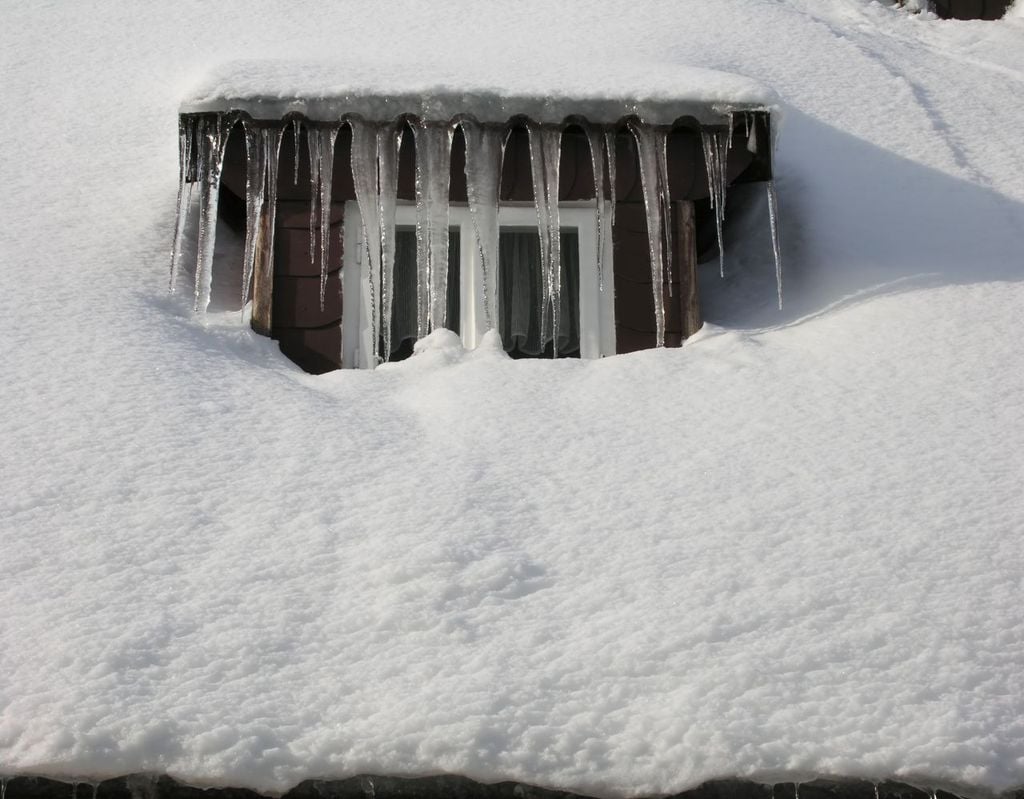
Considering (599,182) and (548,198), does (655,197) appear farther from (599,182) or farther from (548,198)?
(548,198)

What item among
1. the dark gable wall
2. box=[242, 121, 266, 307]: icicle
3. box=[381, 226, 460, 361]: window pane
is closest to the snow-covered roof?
box=[242, 121, 266, 307]: icicle

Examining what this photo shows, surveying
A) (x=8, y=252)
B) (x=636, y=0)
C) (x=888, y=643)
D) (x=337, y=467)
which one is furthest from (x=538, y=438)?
(x=636, y=0)

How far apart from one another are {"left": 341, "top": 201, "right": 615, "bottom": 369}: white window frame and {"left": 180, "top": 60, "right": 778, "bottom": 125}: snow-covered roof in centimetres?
45

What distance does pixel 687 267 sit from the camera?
15.7ft

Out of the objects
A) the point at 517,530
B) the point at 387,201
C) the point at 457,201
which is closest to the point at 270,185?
the point at 387,201

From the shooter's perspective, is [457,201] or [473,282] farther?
[457,201]

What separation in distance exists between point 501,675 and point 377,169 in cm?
253

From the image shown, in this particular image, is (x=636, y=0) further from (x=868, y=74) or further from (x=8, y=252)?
(x=8, y=252)

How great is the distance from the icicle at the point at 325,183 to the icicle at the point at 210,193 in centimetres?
40

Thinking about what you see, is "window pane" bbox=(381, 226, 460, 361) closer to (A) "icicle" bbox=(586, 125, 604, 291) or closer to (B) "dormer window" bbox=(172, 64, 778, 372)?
(B) "dormer window" bbox=(172, 64, 778, 372)

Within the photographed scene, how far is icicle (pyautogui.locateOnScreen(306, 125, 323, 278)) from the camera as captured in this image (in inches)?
Result: 181

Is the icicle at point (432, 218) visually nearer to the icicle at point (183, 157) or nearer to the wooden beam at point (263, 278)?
the wooden beam at point (263, 278)

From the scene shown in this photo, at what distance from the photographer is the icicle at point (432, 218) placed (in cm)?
461

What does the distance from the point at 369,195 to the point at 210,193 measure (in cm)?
67
